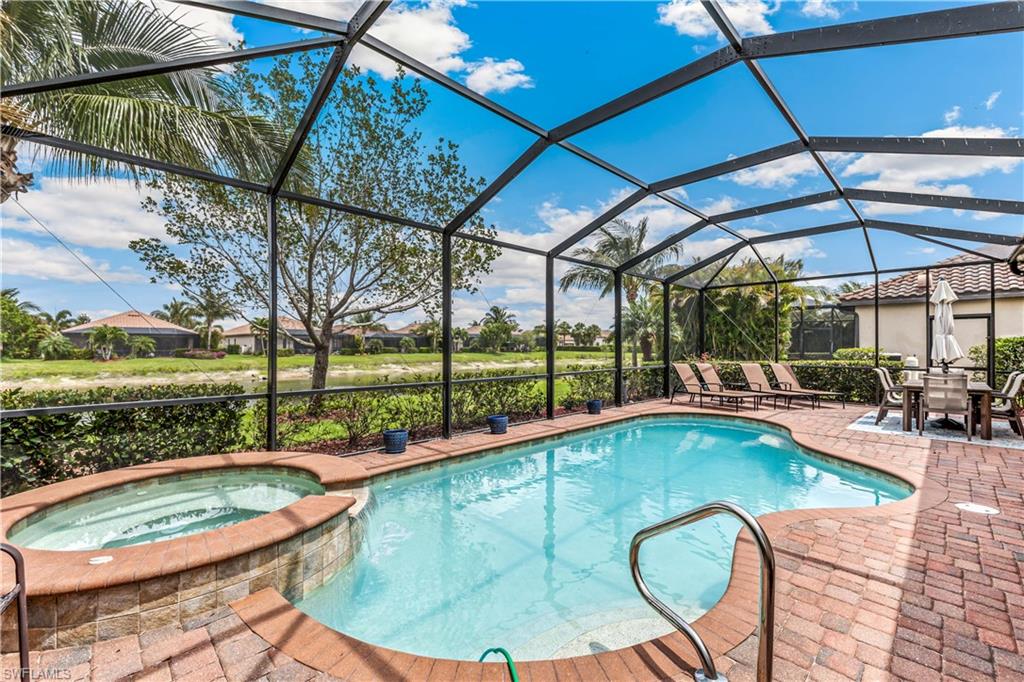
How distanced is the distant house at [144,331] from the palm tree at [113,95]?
1370 millimetres

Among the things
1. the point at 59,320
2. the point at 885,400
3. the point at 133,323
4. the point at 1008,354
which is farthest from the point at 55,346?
the point at 1008,354

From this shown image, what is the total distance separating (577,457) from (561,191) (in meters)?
4.71

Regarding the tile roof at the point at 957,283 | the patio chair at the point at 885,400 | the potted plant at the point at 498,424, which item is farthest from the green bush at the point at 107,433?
the tile roof at the point at 957,283

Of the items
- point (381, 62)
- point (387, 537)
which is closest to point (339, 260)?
point (381, 62)

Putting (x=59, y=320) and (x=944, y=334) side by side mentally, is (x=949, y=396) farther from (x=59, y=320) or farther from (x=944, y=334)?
(x=59, y=320)

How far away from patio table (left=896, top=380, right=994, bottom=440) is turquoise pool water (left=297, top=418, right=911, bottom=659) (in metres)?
2.29

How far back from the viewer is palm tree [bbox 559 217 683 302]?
387 inches

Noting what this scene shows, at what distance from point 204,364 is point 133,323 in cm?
88

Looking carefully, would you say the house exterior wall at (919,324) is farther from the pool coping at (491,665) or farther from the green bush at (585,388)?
the pool coping at (491,665)

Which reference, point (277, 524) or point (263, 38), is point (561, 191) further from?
point (277, 524)

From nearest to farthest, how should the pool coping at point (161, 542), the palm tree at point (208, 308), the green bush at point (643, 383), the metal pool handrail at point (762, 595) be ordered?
the metal pool handrail at point (762, 595) → the pool coping at point (161, 542) → the palm tree at point (208, 308) → the green bush at point (643, 383)

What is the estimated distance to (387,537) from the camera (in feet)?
15.1

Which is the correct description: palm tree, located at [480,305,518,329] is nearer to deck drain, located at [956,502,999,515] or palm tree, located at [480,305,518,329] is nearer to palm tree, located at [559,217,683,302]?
palm tree, located at [559,217,683,302]

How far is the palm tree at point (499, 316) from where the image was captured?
362 inches
